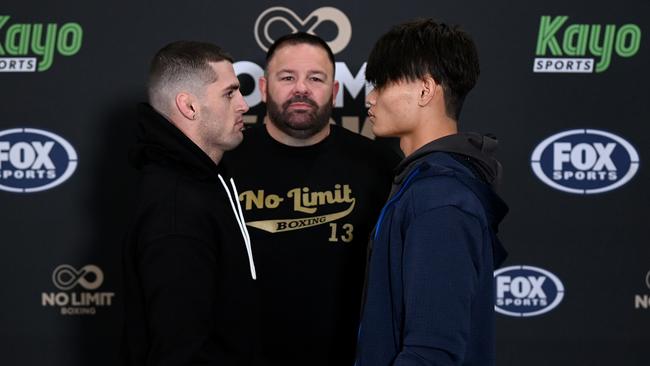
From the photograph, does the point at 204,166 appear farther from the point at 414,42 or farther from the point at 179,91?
the point at 414,42

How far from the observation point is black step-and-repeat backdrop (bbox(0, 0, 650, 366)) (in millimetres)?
2619

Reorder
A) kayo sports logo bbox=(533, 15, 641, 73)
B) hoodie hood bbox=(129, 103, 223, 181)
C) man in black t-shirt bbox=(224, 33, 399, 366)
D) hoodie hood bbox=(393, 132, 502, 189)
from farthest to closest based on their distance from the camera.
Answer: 1. kayo sports logo bbox=(533, 15, 641, 73)
2. man in black t-shirt bbox=(224, 33, 399, 366)
3. hoodie hood bbox=(129, 103, 223, 181)
4. hoodie hood bbox=(393, 132, 502, 189)

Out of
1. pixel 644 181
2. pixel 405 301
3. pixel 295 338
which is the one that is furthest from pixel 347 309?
pixel 644 181

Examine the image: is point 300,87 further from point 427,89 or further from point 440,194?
point 440,194

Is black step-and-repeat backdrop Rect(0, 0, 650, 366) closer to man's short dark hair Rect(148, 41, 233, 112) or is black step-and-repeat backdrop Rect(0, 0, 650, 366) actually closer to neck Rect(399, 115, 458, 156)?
man's short dark hair Rect(148, 41, 233, 112)

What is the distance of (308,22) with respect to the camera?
8.63ft

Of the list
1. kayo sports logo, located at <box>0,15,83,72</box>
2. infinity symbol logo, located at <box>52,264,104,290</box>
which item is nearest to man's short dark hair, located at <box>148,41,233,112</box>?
kayo sports logo, located at <box>0,15,83,72</box>

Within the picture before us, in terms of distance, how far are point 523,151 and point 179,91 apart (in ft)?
5.05

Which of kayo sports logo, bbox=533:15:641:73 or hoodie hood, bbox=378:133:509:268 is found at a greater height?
kayo sports logo, bbox=533:15:641:73

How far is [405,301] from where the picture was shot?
1.10 meters

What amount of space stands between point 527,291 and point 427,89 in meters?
1.63

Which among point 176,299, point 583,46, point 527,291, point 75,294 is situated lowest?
point 75,294

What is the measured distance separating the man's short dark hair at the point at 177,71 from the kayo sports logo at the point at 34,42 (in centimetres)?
128

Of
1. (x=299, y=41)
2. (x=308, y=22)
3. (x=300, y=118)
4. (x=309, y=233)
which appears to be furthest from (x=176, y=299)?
(x=308, y=22)
